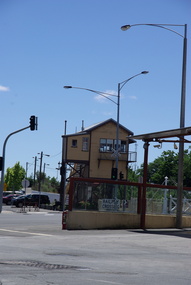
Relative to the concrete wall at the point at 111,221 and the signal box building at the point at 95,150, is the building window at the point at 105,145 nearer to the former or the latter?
the signal box building at the point at 95,150

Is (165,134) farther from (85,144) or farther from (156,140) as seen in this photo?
(85,144)

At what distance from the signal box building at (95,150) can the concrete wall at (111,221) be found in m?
35.4

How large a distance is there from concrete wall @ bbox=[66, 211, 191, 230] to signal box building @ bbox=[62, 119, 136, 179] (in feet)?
116

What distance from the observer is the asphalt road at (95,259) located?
33.2 ft

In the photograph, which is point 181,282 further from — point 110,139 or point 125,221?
point 110,139

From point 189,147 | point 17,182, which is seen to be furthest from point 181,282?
point 17,182

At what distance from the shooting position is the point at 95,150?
208 ft

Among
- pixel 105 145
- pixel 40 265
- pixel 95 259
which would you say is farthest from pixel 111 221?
pixel 105 145

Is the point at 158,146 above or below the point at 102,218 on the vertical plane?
above

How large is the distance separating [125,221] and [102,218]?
1.30 metres

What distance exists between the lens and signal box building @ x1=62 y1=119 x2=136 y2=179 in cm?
6250

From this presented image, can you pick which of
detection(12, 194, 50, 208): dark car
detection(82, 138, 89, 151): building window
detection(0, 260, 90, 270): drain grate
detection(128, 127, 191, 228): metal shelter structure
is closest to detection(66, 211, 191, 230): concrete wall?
detection(128, 127, 191, 228): metal shelter structure

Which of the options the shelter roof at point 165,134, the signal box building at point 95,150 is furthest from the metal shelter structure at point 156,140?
the signal box building at point 95,150

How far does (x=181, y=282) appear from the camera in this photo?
10258 mm
